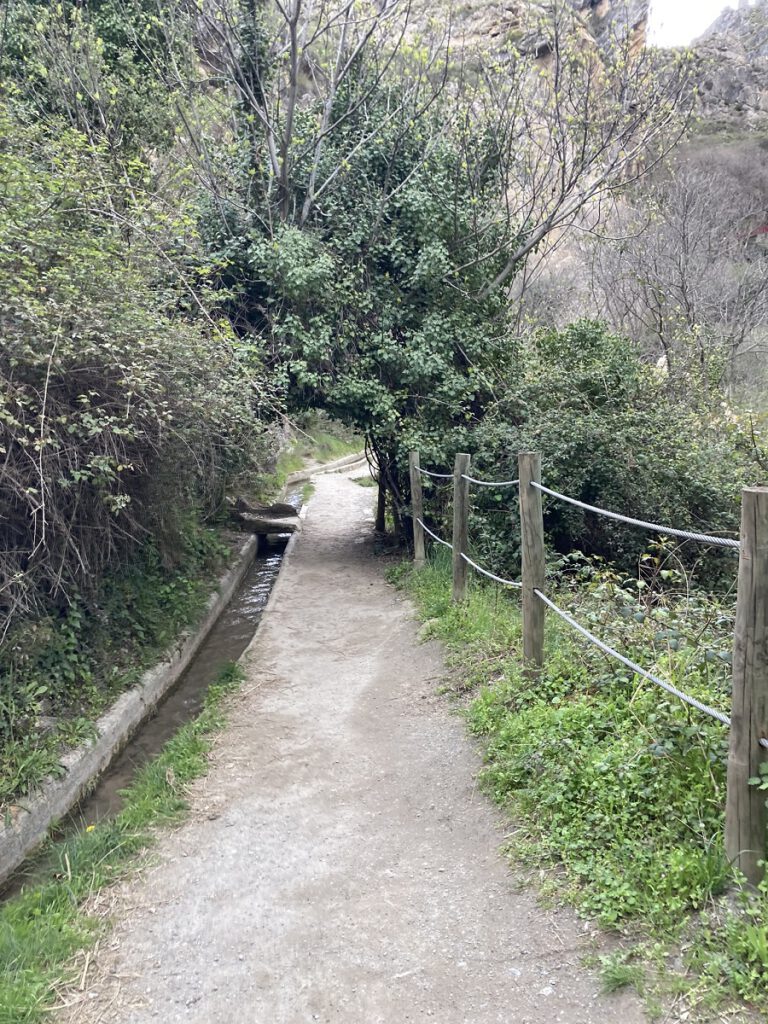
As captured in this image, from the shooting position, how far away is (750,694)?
2385 millimetres

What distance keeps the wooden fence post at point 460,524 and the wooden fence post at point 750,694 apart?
4.47 m

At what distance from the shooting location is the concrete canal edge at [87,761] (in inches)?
165

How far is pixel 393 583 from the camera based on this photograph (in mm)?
9453

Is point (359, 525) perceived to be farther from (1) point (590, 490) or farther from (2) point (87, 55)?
(2) point (87, 55)

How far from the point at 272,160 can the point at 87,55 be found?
4109 mm

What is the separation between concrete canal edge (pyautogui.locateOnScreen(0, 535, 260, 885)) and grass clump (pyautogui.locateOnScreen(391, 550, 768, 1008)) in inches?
108

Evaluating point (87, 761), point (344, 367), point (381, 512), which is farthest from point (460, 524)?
point (381, 512)

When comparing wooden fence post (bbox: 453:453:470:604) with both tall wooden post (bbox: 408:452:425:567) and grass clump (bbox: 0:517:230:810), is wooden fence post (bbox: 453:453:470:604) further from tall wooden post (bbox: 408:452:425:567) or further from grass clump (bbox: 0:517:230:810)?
grass clump (bbox: 0:517:230:810)

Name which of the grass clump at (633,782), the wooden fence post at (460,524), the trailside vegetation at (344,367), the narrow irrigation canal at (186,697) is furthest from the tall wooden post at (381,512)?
the grass clump at (633,782)

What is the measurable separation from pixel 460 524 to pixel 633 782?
13.3ft

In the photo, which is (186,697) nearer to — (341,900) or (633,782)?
(341,900)

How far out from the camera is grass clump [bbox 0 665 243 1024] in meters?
2.84

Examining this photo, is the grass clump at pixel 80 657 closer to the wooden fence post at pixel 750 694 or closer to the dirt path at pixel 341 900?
the dirt path at pixel 341 900

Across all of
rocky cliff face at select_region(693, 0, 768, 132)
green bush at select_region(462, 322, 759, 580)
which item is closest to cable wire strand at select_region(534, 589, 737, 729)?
green bush at select_region(462, 322, 759, 580)
